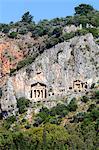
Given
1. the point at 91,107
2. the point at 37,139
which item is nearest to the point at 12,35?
the point at 91,107

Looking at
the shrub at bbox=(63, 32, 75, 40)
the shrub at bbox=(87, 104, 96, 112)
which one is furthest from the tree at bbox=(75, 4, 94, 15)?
the shrub at bbox=(87, 104, 96, 112)

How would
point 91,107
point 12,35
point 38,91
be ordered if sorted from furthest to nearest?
point 12,35 → point 38,91 → point 91,107

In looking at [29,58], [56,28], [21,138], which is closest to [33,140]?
[21,138]

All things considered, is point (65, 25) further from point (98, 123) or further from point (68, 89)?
point (98, 123)

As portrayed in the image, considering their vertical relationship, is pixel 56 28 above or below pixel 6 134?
above

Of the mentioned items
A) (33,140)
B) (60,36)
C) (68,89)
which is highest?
(60,36)

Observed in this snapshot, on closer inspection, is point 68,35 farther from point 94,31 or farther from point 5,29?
Answer: point 5,29

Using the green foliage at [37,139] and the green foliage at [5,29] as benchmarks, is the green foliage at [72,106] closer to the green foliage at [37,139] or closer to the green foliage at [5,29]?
the green foliage at [37,139]

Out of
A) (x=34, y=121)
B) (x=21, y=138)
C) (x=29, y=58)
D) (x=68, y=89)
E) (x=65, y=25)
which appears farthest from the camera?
(x=65, y=25)

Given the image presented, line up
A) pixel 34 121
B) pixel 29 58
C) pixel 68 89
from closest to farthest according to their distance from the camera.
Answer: pixel 34 121 → pixel 68 89 → pixel 29 58
